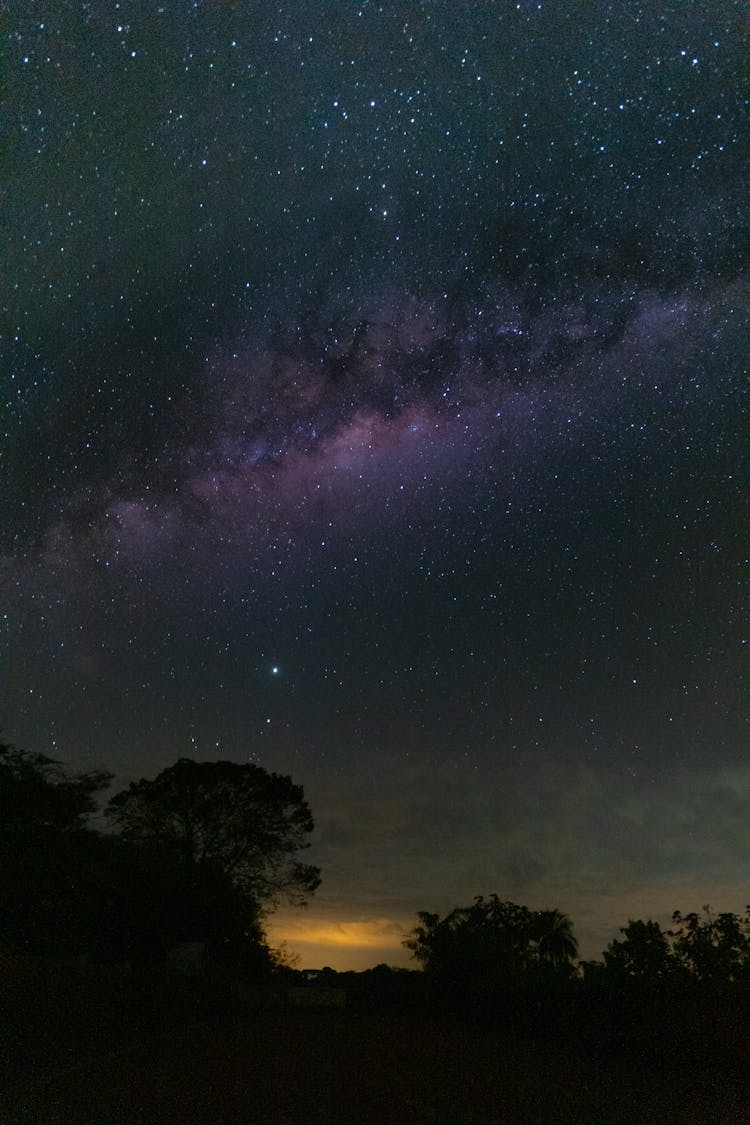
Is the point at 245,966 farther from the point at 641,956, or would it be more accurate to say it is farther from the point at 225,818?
the point at 641,956

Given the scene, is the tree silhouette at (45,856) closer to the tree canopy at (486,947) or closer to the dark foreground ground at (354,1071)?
the dark foreground ground at (354,1071)

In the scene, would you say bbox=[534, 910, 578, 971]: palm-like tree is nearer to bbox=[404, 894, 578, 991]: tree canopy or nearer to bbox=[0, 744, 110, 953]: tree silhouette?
bbox=[404, 894, 578, 991]: tree canopy

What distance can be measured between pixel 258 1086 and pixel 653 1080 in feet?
24.4

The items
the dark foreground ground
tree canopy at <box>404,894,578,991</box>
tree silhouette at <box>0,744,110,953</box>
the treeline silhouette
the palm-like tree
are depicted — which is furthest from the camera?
the palm-like tree

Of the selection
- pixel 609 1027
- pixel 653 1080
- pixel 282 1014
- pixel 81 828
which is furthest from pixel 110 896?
pixel 653 1080

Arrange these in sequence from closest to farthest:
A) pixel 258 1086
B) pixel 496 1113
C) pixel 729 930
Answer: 1. pixel 496 1113
2. pixel 258 1086
3. pixel 729 930

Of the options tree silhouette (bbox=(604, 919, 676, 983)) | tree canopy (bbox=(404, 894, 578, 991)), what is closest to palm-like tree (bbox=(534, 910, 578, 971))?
tree canopy (bbox=(404, 894, 578, 991))

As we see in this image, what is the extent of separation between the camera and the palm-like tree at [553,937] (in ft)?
115

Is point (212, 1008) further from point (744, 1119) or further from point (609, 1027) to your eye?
point (744, 1119)

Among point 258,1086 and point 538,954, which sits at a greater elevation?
point 538,954

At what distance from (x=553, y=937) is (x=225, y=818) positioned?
18595 millimetres

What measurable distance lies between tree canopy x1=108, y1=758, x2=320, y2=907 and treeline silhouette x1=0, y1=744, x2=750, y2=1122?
6 centimetres

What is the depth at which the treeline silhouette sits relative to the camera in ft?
50.9

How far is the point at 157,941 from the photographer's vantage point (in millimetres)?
27422
